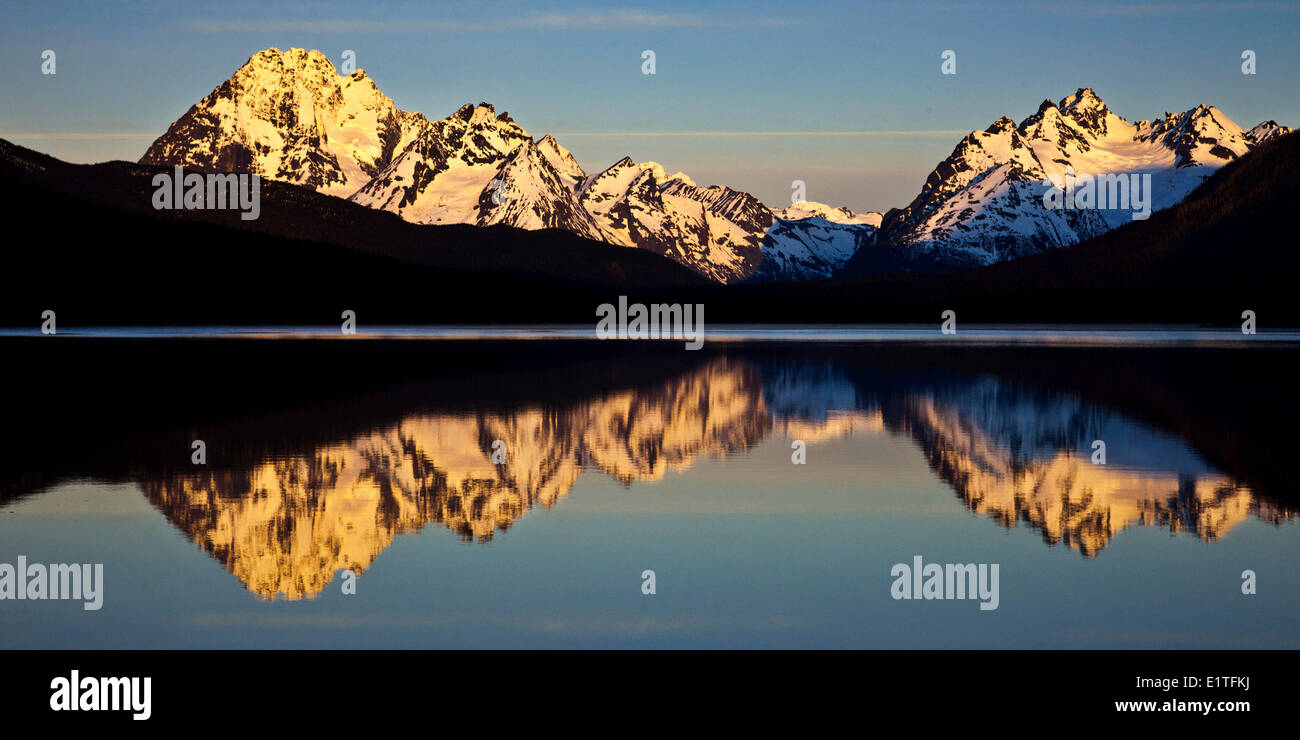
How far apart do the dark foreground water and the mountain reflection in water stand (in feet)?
0.43

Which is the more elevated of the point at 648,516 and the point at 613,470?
the point at 613,470

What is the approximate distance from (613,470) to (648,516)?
649 centimetres

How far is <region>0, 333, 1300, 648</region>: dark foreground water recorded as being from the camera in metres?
19.5

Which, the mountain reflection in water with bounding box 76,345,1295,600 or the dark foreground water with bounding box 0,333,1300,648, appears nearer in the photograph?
the dark foreground water with bounding box 0,333,1300,648

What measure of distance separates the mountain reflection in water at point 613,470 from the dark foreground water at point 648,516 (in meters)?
0.13

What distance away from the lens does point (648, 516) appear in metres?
28.0

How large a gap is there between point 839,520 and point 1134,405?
26853 millimetres

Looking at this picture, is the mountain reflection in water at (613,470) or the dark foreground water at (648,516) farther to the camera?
the mountain reflection in water at (613,470)

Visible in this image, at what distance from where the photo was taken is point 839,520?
27641mm

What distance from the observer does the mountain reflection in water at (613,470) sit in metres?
25.8

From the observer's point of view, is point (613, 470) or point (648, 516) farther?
point (613, 470)
